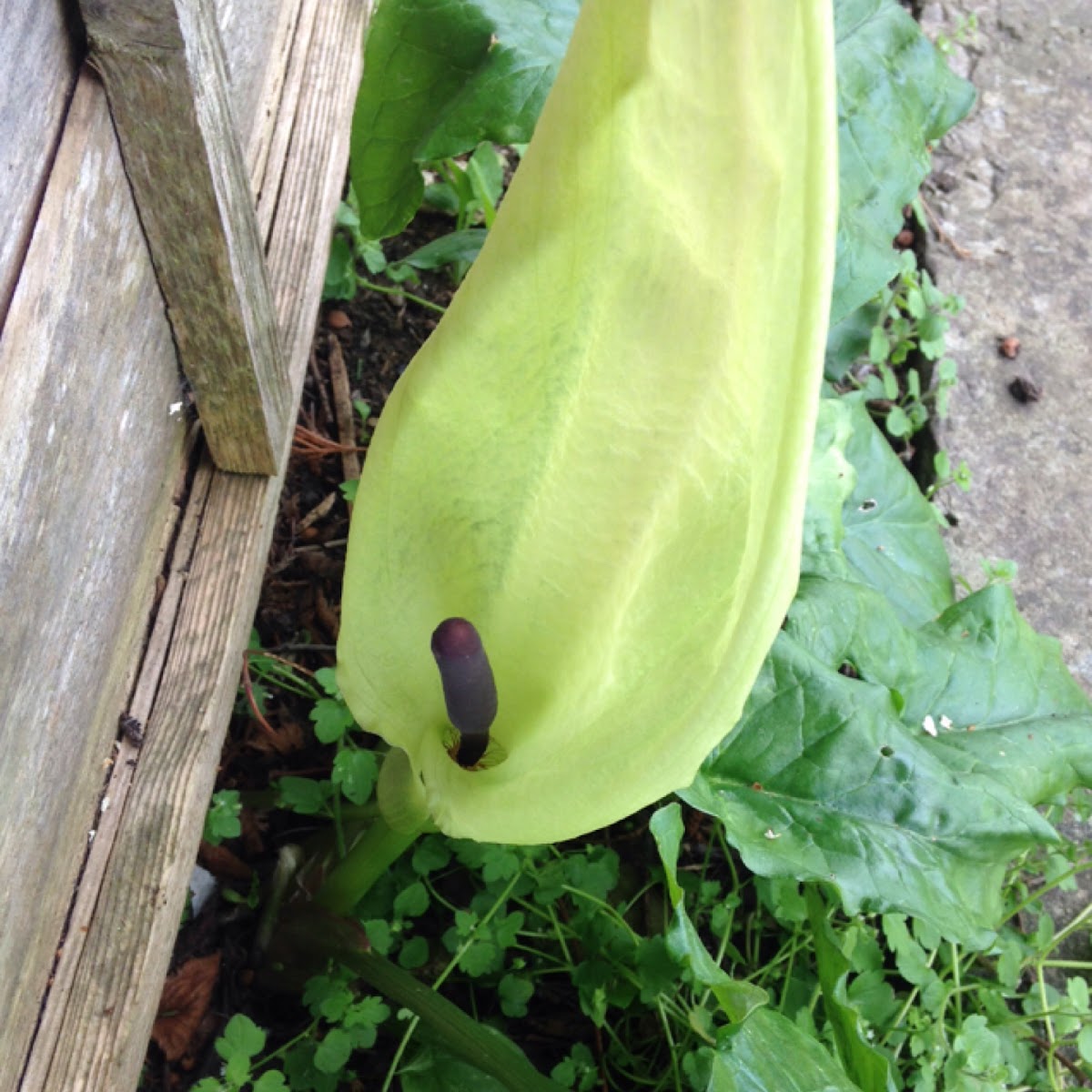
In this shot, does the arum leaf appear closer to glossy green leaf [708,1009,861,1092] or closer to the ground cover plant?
the ground cover plant

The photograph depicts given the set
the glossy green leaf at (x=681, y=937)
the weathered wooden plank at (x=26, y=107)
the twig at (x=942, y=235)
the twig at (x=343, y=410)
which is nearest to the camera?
the weathered wooden plank at (x=26, y=107)

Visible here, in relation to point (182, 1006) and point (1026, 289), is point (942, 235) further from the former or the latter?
point (182, 1006)

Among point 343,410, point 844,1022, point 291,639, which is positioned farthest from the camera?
point 343,410

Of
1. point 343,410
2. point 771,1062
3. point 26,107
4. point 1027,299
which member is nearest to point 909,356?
point 1027,299

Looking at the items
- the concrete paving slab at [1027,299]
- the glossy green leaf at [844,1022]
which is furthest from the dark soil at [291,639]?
the concrete paving slab at [1027,299]

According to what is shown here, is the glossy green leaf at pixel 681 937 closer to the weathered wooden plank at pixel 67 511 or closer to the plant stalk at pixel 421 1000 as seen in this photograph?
the plant stalk at pixel 421 1000

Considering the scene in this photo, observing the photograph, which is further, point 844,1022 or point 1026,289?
point 1026,289

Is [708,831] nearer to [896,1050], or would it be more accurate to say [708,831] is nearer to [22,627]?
[896,1050]

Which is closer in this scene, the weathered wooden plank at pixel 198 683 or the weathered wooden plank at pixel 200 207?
the weathered wooden plank at pixel 200 207
